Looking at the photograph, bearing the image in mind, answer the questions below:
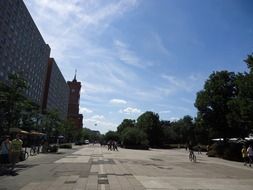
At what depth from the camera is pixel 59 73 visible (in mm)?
149375

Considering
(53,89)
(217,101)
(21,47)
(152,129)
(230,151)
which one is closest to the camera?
(230,151)

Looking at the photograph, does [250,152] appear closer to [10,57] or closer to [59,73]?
[10,57]

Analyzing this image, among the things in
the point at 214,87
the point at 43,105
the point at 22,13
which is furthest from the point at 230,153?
the point at 43,105

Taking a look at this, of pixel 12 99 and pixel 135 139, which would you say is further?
pixel 135 139

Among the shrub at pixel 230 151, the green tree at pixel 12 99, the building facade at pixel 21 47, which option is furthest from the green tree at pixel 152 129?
the green tree at pixel 12 99

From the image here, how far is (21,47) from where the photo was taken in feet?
281

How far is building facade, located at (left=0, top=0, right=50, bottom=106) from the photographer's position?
72.1 metres

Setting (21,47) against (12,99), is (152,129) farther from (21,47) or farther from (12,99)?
(12,99)

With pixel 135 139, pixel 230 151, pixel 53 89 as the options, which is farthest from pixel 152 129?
pixel 230 151

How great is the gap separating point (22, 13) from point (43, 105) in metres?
45.9

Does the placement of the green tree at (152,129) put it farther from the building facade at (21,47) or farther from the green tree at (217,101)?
the green tree at (217,101)

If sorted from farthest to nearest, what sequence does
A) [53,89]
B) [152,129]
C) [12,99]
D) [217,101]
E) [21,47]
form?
[53,89] < [152,129] < [21,47] < [217,101] < [12,99]

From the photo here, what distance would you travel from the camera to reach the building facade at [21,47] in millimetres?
72062

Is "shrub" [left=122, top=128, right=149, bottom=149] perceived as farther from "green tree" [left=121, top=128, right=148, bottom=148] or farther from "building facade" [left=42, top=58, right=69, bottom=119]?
"building facade" [left=42, top=58, right=69, bottom=119]
